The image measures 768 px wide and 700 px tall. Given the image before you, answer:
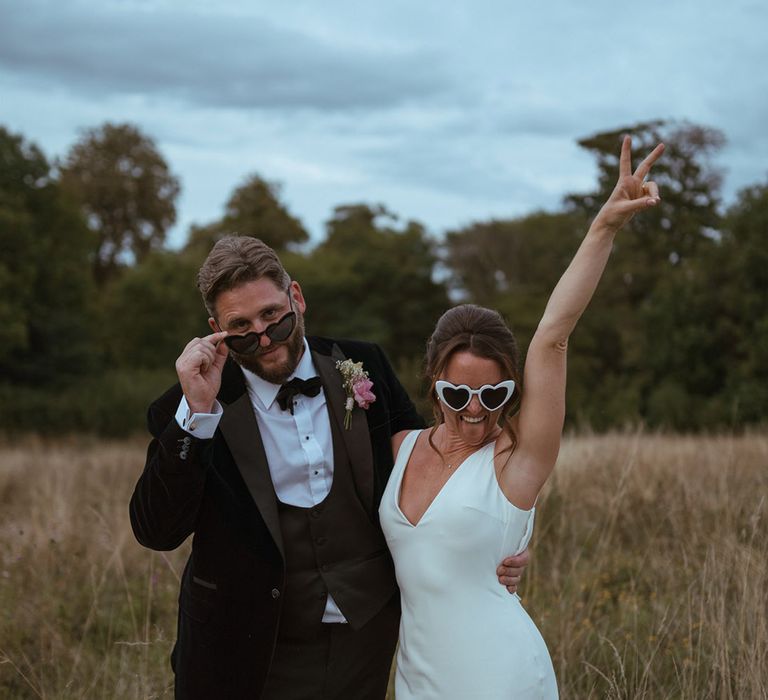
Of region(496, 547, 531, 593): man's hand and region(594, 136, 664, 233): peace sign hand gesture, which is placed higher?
region(594, 136, 664, 233): peace sign hand gesture

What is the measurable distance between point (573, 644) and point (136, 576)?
3071 mm

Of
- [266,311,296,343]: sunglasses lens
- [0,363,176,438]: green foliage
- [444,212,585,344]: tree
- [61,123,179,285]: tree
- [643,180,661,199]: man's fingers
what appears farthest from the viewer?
[61,123,179,285]: tree

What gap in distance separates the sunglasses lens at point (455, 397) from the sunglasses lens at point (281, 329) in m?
0.57

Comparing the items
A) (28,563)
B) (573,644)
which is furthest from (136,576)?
(573,644)

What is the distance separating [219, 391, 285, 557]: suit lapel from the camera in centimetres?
293

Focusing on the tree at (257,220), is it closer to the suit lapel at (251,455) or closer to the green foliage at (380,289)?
the green foliage at (380,289)

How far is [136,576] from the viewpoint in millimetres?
6246

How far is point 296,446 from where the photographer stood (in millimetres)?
3123

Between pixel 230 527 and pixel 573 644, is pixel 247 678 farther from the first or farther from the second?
pixel 573 644

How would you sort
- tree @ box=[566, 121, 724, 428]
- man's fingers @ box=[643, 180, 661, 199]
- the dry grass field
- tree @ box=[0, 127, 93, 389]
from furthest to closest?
tree @ box=[0, 127, 93, 389], tree @ box=[566, 121, 724, 428], the dry grass field, man's fingers @ box=[643, 180, 661, 199]

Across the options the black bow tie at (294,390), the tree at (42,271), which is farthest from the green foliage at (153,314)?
the black bow tie at (294,390)

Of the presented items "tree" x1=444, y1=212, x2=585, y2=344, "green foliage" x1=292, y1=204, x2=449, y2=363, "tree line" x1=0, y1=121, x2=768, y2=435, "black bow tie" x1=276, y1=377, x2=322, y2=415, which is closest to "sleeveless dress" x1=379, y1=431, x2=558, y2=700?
"black bow tie" x1=276, y1=377, x2=322, y2=415

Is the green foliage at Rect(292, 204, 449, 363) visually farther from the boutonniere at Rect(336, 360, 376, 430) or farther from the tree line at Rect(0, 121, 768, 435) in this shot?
the boutonniere at Rect(336, 360, 376, 430)

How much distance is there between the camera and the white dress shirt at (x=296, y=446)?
3068mm
